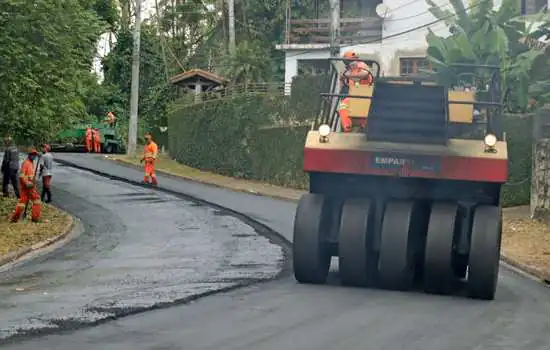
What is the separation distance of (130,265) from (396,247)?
5311mm

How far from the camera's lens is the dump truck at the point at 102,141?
56.5m

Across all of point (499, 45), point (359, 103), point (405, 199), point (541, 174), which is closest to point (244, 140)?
point (499, 45)

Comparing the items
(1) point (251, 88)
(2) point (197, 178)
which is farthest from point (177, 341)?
(1) point (251, 88)

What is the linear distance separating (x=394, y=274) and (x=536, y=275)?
4.16m

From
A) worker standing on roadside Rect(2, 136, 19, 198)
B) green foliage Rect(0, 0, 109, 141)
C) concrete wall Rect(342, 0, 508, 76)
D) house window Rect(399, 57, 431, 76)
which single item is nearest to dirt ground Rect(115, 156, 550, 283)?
worker standing on roadside Rect(2, 136, 19, 198)

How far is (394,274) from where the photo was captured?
1338 centimetres

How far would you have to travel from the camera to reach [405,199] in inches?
539

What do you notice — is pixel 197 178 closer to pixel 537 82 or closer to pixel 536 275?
pixel 537 82

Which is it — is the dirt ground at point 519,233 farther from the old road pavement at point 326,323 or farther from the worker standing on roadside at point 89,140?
the worker standing on roadside at point 89,140

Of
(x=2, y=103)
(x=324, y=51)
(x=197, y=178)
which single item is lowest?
(x=197, y=178)

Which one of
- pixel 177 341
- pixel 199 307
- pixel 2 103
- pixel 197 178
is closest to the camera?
pixel 177 341

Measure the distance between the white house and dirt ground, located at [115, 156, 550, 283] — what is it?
9.83 metres

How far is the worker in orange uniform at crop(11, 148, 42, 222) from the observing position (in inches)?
950

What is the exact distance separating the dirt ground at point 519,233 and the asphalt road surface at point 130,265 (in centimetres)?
406
